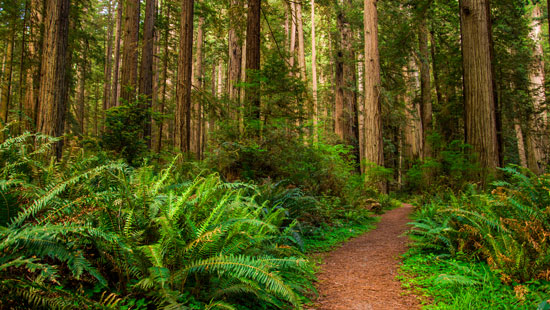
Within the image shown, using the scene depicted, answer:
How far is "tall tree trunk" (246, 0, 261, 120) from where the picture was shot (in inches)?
302

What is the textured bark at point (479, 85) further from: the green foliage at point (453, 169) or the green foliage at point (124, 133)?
the green foliage at point (124, 133)

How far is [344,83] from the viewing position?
17.7m

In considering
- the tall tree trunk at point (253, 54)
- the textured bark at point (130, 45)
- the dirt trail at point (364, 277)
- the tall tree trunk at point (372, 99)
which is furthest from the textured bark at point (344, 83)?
the dirt trail at point (364, 277)

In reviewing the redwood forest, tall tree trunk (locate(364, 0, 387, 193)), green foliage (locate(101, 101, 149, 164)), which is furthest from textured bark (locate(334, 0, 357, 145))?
green foliage (locate(101, 101, 149, 164))

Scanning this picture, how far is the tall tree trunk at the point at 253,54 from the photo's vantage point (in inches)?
302

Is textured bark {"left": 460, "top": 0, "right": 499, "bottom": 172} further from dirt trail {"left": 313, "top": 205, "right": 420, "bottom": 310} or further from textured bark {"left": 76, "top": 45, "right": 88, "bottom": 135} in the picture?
textured bark {"left": 76, "top": 45, "right": 88, "bottom": 135}

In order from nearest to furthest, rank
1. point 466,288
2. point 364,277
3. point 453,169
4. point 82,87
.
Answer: point 466,288 < point 364,277 < point 453,169 < point 82,87

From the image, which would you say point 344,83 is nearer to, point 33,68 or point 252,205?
point 33,68

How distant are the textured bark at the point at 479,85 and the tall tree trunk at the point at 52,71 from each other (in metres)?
9.05

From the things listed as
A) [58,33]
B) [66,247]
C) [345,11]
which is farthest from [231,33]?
[66,247]

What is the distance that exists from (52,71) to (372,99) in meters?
10.1

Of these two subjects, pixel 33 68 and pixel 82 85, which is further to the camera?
pixel 82 85

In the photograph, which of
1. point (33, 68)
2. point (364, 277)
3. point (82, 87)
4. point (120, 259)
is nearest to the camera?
point (120, 259)

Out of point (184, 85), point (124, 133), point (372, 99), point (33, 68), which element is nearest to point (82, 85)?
point (33, 68)
